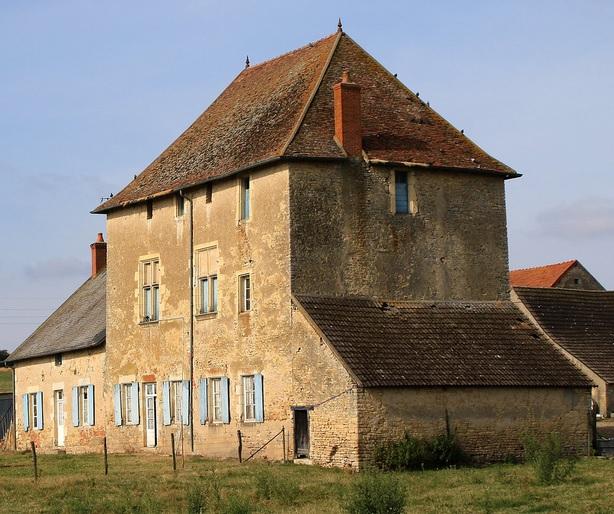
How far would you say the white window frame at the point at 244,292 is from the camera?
117 feet

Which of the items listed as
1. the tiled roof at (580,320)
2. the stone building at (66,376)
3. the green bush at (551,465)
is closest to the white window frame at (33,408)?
the stone building at (66,376)

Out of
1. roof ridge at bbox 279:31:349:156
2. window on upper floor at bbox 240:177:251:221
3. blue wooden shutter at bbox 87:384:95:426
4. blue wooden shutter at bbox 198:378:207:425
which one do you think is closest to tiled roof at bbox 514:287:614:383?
roof ridge at bbox 279:31:349:156

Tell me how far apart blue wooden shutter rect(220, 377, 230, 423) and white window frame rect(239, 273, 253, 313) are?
2035 mm

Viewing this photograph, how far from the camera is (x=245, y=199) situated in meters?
35.9

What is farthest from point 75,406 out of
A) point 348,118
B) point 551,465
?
point 551,465

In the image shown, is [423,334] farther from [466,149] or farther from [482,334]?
[466,149]

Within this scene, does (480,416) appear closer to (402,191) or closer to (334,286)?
(334,286)

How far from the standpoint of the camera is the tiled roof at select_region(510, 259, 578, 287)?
202 ft

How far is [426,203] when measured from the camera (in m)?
35.5

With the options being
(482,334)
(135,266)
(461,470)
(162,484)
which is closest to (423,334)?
(482,334)

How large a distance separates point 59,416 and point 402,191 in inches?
648

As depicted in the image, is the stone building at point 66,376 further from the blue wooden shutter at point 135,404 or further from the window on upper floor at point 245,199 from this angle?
the window on upper floor at point 245,199

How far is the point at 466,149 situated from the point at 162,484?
533 inches

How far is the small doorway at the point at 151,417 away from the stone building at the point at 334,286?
63 mm
